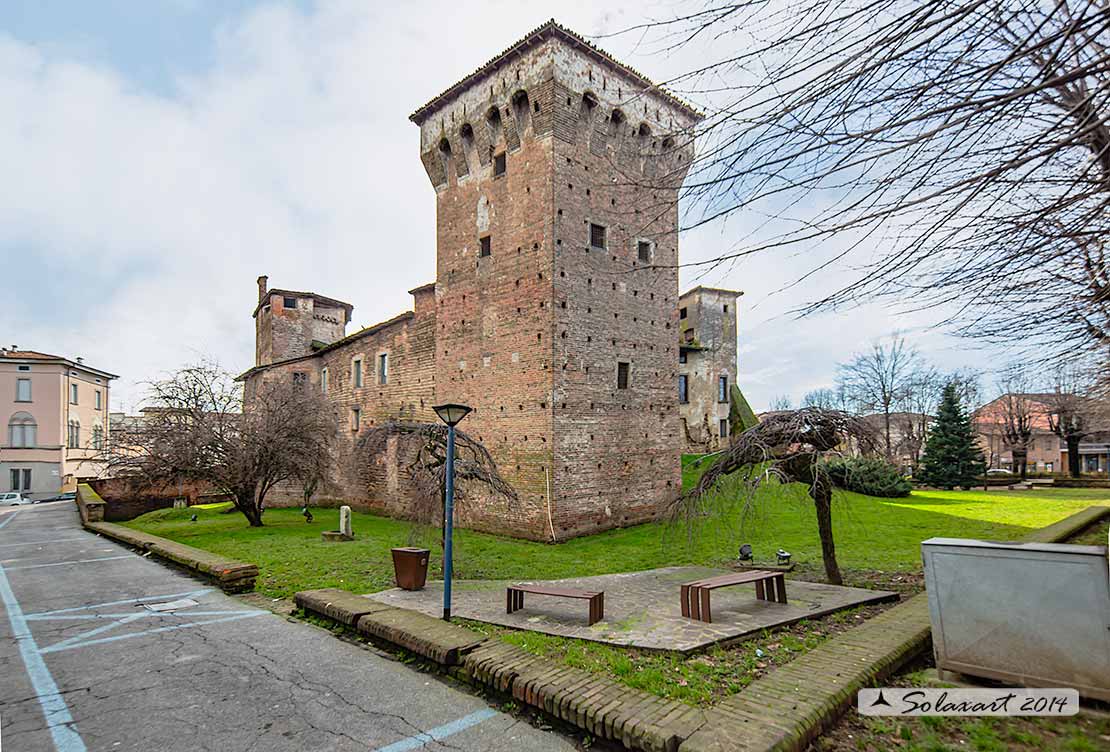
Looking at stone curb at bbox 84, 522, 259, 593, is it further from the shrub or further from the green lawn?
the shrub

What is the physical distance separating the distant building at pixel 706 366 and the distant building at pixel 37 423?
42.0m

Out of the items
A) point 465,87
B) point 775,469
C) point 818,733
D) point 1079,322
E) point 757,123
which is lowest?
point 818,733

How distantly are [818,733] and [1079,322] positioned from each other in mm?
6073

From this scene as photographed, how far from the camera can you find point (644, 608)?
803 cm

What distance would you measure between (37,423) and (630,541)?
163ft

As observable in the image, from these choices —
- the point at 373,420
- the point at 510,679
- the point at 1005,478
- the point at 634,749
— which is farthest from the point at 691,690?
the point at 1005,478

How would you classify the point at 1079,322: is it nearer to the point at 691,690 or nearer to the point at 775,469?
the point at 775,469

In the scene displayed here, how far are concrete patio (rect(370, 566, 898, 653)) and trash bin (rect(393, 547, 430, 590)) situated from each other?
0.52ft

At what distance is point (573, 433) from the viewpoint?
16.4m

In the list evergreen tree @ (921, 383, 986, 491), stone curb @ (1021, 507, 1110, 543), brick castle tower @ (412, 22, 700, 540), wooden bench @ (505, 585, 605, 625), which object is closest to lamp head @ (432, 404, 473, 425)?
wooden bench @ (505, 585, 605, 625)

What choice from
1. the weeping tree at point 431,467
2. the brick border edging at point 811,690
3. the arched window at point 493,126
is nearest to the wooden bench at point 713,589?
the brick border edging at point 811,690

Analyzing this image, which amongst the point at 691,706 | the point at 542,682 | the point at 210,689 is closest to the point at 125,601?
the point at 210,689

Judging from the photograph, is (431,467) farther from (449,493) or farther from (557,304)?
(557,304)

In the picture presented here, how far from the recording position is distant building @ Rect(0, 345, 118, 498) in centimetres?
4250
